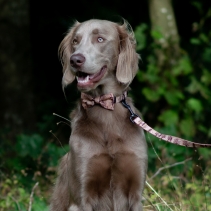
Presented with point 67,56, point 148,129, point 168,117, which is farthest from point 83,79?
point 168,117

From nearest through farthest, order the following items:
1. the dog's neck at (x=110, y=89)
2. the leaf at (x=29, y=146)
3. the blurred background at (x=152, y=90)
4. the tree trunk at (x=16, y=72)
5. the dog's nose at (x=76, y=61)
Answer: the dog's nose at (x=76, y=61) → the dog's neck at (x=110, y=89) → the leaf at (x=29, y=146) → the blurred background at (x=152, y=90) → the tree trunk at (x=16, y=72)

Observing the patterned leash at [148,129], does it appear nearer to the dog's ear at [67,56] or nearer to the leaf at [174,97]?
the dog's ear at [67,56]

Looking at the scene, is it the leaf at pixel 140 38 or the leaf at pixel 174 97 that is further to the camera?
the leaf at pixel 140 38

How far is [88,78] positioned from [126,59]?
354mm

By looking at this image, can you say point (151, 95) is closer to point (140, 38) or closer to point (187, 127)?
point (187, 127)

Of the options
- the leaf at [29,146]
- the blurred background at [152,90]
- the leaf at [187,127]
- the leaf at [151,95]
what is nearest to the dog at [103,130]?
the leaf at [29,146]

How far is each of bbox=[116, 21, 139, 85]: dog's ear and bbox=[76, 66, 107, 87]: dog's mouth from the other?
0.14 meters

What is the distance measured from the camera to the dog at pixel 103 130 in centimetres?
466

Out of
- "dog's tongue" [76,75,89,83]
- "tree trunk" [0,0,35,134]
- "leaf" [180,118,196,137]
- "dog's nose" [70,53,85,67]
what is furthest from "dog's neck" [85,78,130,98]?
"tree trunk" [0,0,35,134]

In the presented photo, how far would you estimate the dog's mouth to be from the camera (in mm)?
4582

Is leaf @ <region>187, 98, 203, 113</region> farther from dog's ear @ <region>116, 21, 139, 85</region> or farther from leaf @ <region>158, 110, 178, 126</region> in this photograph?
dog's ear @ <region>116, 21, 139, 85</region>

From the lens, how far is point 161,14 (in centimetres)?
987

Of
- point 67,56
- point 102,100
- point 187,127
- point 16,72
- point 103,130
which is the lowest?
point 16,72

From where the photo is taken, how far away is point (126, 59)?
480cm
